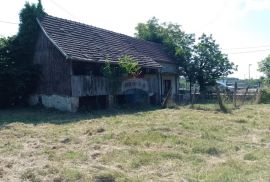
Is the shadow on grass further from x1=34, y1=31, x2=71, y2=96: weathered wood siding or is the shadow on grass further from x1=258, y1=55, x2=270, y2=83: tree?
x1=258, y1=55, x2=270, y2=83: tree

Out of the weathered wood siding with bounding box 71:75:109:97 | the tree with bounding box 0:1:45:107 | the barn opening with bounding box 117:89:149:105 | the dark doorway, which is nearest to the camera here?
the weathered wood siding with bounding box 71:75:109:97

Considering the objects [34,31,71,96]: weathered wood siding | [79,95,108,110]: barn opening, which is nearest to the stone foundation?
[34,31,71,96]: weathered wood siding

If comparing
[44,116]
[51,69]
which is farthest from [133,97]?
[44,116]

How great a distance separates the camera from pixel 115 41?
25406mm

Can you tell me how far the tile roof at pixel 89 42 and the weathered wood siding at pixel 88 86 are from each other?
1.14 metres

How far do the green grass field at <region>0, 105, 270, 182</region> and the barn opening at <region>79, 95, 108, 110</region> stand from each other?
275 inches

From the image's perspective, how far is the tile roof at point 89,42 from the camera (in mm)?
19562

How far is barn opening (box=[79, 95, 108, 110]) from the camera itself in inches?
822

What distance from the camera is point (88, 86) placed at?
19969mm

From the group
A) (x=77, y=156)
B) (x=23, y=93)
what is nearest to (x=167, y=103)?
(x=23, y=93)

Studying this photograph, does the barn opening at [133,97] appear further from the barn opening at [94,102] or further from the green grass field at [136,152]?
the green grass field at [136,152]

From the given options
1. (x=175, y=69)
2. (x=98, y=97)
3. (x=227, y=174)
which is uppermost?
(x=175, y=69)

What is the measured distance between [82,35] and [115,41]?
3.60 metres

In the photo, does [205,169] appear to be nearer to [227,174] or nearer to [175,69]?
[227,174]
